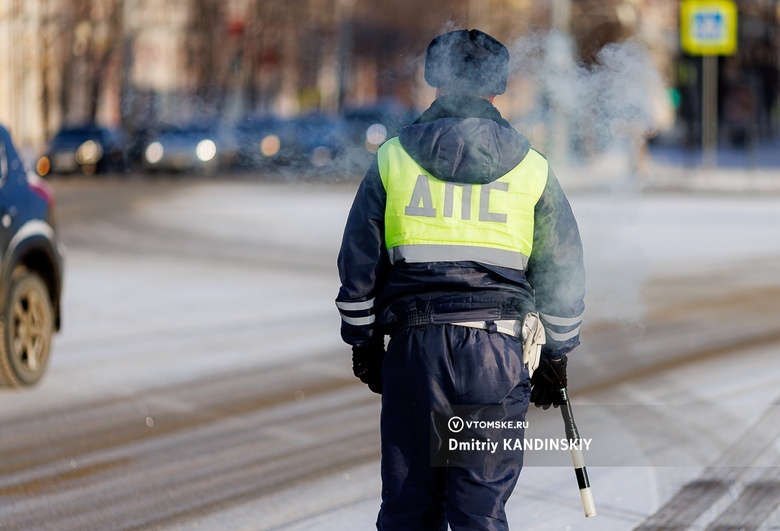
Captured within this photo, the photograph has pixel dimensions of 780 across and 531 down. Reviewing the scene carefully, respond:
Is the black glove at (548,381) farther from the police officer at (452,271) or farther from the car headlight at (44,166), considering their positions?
the car headlight at (44,166)

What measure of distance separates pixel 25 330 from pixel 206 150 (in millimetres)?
29670

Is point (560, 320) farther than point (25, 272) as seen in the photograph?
No

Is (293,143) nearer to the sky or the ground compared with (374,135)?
nearer to the ground

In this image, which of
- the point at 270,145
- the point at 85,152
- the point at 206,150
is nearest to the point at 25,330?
the point at 206,150

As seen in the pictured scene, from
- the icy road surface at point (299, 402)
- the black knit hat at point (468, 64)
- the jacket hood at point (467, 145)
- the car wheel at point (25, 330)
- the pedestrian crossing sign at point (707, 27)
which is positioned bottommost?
the icy road surface at point (299, 402)

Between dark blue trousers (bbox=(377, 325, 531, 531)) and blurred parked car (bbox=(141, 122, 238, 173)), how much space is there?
34.3m

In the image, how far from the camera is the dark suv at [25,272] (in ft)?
28.0

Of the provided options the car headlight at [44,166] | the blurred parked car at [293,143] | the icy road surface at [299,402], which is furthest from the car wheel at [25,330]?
the blurred parked car at [293,143]

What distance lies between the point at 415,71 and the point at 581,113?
3.74m

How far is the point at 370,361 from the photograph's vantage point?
4137 millimetres

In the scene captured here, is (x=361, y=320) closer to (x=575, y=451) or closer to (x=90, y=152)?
(x=575, y=451)

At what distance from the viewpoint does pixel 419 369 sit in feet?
12.9

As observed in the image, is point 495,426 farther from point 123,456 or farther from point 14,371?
point 14,371

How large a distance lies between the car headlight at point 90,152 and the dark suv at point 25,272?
29.9m
